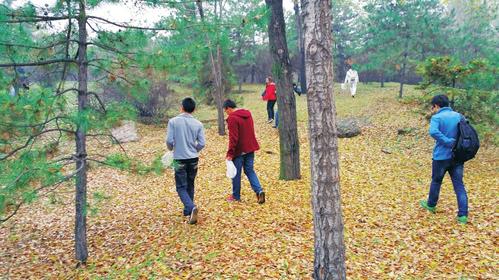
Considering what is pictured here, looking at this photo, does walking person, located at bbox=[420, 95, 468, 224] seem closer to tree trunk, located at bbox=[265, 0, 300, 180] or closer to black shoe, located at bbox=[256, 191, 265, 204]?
tree trunk, located at bbox=[265, 0, 300, 180]

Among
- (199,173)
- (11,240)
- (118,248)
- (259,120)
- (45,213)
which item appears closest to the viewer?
(118,248)

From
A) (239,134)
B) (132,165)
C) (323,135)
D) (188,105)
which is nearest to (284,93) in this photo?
(239,134)

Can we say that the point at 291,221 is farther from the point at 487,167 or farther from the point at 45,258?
the point at 487,167

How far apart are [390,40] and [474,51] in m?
4.35

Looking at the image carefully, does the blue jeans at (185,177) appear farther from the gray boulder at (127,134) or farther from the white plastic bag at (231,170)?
the gray boulder at (127,134)

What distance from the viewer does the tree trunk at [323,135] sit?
8.76 ft

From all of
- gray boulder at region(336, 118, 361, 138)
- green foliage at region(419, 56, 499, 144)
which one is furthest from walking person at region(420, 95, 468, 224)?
gray boulder at region(336, 118, 361, 138)

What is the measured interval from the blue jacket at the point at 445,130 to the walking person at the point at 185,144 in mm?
3491

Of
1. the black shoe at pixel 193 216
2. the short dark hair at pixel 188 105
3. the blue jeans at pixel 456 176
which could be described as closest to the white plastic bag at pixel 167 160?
the short dark hair at pixel 188 105

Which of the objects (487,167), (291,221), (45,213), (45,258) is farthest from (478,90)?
(45,213)

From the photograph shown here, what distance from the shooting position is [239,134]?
5691mm

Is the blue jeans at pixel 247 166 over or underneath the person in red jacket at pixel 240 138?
underneath

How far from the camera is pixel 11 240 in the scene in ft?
19.7

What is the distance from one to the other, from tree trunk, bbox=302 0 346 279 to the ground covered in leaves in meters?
1.15
